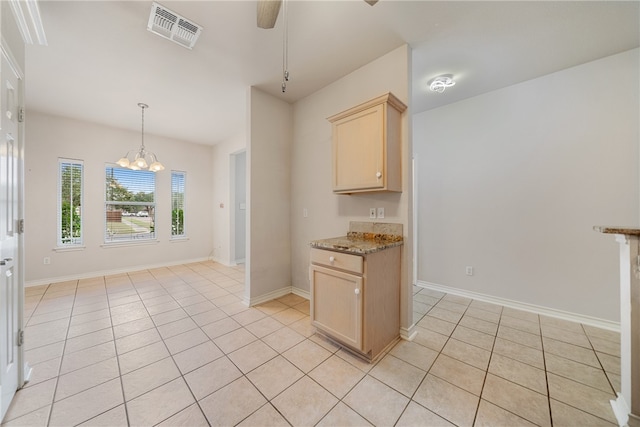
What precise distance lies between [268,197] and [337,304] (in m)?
1.77

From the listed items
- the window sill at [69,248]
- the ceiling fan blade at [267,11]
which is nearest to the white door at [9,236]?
the ceiling fan blade at [267,11]

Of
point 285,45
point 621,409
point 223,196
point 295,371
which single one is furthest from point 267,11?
point 223,196

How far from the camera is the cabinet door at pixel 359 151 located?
6.72 ft

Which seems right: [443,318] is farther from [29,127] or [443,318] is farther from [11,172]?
[29,127]

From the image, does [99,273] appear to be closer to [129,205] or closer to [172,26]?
[129,205]

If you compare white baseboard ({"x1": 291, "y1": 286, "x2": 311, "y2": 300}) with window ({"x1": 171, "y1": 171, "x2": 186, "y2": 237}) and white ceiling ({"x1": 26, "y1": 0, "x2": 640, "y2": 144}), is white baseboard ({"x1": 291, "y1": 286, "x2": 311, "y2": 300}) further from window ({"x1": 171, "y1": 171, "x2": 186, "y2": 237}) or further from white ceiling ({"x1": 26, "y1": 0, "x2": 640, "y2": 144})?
window ({"x1": 171, "y1": 171, "x2": 186, "y2": 237})

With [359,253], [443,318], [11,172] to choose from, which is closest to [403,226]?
[359,253]

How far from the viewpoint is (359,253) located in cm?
177

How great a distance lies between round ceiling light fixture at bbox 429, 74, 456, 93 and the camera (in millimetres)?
2672

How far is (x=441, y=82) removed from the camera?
270 cm

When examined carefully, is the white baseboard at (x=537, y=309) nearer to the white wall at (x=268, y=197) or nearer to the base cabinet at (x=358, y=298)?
the base cabinet at (x=358, y=298)

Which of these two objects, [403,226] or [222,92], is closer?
[403,226]

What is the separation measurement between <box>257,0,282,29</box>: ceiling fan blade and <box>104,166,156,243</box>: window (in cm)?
459

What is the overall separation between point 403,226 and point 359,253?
0.69m
